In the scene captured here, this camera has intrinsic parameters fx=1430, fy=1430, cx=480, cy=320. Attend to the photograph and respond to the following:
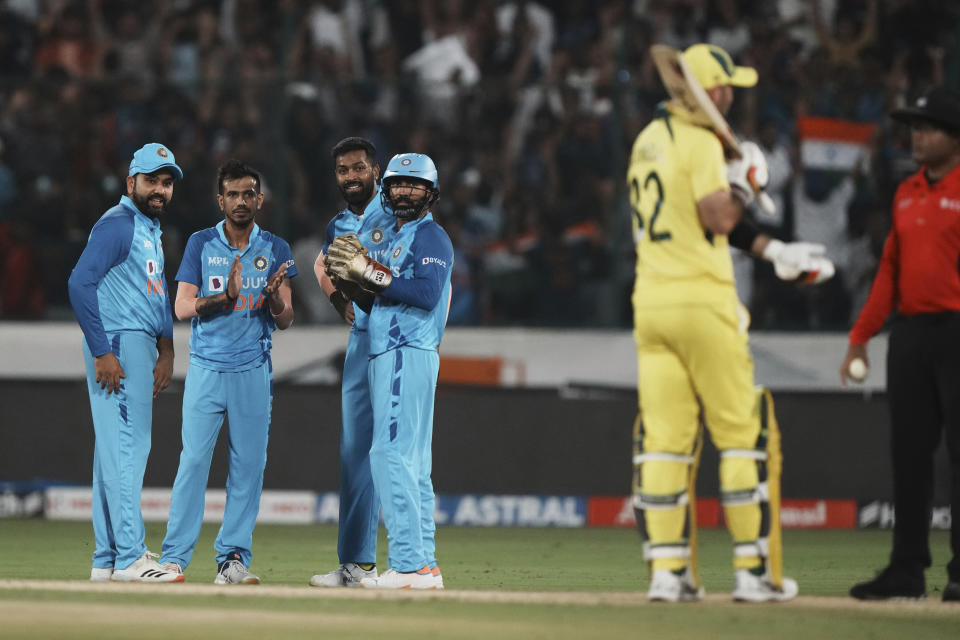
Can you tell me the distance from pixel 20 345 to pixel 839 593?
354 inches

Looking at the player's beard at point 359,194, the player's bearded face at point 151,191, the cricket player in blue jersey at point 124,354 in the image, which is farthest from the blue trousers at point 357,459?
the player's bearded face at point 151,191

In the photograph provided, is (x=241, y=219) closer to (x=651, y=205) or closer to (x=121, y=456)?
(x=121, y=456)

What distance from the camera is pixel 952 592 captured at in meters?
6.36

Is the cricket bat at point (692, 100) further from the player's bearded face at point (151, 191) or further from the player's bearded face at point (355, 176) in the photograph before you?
the player's bearded face at point (151, 191)

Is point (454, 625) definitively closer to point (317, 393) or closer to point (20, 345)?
point (317, 393)

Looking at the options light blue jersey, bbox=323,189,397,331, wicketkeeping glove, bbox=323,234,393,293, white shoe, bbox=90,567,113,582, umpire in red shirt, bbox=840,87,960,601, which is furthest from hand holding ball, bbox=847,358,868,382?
white shoe, bbox=90,567,113,582

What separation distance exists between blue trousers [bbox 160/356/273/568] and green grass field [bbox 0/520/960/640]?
336 millimetres

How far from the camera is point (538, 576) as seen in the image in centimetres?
827

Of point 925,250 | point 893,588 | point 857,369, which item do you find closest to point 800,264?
point 925,250

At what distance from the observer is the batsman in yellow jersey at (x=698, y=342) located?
5.89 m

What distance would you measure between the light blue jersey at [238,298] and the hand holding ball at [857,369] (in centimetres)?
303

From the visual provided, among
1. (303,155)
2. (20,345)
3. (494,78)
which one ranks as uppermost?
(494,78)

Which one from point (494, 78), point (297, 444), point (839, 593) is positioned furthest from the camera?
point (494, 78)

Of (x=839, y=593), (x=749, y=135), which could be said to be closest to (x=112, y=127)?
(x=749, y=135)
